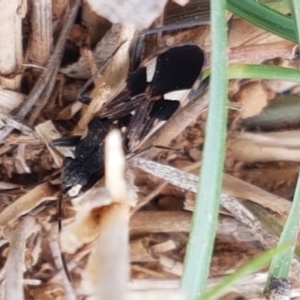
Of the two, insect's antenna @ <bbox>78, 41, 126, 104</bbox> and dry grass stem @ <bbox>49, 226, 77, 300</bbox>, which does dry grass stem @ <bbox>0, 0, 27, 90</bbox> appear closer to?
insect's antenna @ <bbox>78, 41, 126, 104</bbox>

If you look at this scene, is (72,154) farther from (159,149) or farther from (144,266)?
(144,266)

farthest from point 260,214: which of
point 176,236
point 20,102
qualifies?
point 20,102

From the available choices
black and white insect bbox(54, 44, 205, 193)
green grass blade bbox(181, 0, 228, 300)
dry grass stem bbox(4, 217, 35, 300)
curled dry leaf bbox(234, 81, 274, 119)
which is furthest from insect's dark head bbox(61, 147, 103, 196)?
green grass blade bbox(181, 0, 228, 300)

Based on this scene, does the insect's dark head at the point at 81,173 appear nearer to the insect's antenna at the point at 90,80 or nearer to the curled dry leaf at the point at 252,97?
the insect's antenna at the point at 90,80

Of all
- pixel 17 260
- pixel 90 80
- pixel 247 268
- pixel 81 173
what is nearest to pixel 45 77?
pixel 90 80

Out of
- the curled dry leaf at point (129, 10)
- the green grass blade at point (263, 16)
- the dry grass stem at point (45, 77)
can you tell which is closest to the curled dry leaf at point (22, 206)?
the dry grass stem at point (45, 77)

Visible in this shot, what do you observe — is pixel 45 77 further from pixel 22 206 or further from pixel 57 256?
pixel 57 256
